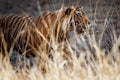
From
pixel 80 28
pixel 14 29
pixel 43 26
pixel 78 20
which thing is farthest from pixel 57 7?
pixel 80 28

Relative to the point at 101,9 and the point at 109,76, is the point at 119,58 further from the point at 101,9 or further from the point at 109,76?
the point at 101,9

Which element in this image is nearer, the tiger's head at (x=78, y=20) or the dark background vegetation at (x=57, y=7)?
the tiger's head at (x=78, y=20)

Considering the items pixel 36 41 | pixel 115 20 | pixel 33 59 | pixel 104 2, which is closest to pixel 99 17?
pixel 115 20

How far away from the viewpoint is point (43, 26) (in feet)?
27.1

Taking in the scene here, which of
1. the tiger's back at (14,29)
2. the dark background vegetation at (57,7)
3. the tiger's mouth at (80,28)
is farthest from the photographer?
the dark background vegetation at (57,7)

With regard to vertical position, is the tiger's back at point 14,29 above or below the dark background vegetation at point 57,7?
above

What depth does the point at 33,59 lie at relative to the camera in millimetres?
9219

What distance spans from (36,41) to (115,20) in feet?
10.5

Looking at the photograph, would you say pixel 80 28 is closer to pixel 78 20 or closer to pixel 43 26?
pixel 78 20

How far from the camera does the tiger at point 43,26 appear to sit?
25.8 feet

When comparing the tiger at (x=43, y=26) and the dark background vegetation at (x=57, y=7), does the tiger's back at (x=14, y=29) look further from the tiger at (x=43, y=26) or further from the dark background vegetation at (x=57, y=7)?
the dark background vegetation at (x=57, y=7)

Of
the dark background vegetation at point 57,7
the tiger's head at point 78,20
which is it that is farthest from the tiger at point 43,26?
the dark background vegetation at point 57,7

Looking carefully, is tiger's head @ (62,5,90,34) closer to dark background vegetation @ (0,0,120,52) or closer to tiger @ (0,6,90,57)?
tiger @ (0,6,90,57)

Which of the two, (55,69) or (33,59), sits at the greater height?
(55,69)
